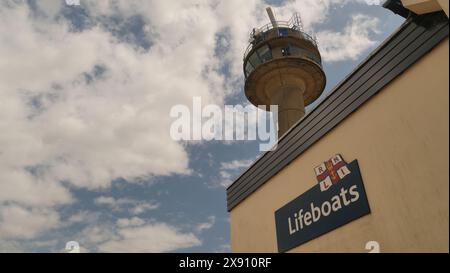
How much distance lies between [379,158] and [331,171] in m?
1.66

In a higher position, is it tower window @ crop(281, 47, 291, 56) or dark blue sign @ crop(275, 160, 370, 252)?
tower window @ crop(281, 47, 291, 56)

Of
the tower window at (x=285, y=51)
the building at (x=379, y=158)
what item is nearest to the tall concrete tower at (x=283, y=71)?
the tower window at (x=285, y=51)

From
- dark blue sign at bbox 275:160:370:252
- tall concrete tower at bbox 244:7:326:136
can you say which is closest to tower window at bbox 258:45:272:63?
tall concrete tower at bbox 244:7:326:136

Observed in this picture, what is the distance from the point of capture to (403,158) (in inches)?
306

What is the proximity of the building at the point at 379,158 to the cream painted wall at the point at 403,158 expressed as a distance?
0.8 inches

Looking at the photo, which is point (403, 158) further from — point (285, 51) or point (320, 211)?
point (285, 51)

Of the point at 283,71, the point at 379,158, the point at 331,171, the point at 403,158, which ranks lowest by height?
the point at 403,158

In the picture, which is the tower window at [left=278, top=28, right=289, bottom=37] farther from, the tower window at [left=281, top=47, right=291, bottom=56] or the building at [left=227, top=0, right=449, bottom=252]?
the building at [left=227, top=0, right=449, bottom=252]

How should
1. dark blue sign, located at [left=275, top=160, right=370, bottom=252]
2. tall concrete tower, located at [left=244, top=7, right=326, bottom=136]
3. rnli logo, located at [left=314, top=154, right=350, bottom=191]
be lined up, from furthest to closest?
tall concrete tower, located at [left=244, top=7, right=326, bottom=136], rnli logo, located at [left=314, top=154, right=350, bottom=191], dark blue sign, located at [left=275, top=160, right=370, bottom=252]

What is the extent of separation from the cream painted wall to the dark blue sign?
0.21 meters

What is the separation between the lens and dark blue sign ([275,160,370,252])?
894cm

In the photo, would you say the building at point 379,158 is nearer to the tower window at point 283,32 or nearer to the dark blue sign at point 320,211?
the dark blue sign at point 320,211

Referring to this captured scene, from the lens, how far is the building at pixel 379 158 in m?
7.11

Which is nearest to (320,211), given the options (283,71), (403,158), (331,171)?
(331,171)
